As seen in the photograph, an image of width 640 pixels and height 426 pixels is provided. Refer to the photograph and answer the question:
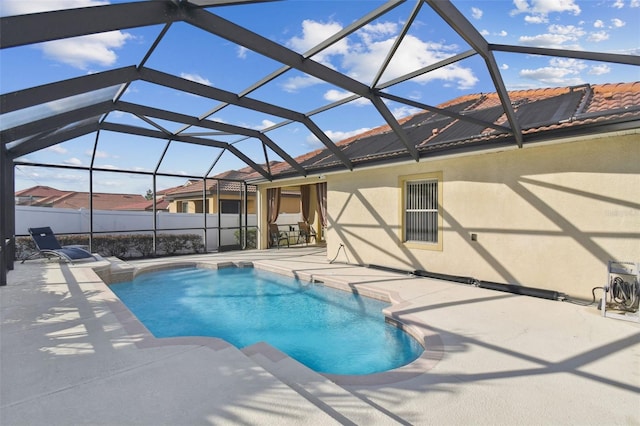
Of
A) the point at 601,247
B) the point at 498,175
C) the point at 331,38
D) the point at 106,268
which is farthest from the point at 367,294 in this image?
the point at 106,268

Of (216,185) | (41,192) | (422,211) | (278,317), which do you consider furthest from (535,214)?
(41,192)

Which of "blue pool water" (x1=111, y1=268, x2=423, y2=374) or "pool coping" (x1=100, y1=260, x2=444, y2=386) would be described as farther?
"blue pool water" (x1=111, y1=268, x2=423, y2=374)

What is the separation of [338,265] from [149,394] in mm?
7448

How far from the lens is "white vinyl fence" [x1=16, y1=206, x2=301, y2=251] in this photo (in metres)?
11.1

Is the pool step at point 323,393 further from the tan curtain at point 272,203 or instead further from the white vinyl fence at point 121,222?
the tan curtain at point 272,203

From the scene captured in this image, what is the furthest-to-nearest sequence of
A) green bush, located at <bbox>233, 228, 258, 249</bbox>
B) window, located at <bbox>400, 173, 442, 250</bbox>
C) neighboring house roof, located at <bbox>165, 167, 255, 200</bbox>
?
1. green bush, located at <bbox>233, 228, 258, 249</bbox>
2. neighboring house roof, located at <bbox>165, 167, 255, 200</bbox>
3. window, located at <bbox>400, 173, 442, 250</bbox>

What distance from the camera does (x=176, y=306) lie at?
693 cm

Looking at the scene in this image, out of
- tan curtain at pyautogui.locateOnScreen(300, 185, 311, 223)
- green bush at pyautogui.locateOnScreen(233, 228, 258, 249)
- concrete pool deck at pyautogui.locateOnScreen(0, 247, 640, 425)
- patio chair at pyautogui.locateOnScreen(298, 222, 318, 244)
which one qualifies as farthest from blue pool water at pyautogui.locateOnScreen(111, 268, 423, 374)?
tan curtain at pyautogui.locateOnScreen(300, 185, 311, 223)

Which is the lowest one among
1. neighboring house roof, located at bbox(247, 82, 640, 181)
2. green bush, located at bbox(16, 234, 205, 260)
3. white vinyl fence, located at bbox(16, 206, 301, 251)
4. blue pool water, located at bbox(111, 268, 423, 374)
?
blue pool water, located at bbox(111, 268, 423, 374)

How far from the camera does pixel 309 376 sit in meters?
2.94

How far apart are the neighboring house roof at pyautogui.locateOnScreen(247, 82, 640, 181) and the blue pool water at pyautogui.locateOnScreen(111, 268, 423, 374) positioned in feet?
12.3

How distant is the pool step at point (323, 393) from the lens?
2.25 meters

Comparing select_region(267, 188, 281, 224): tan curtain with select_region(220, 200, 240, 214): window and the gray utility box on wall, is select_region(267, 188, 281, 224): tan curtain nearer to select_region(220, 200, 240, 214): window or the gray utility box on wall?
select_region(220, 200, 240, 214): window

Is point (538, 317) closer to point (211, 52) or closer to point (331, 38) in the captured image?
point (331, 38)
